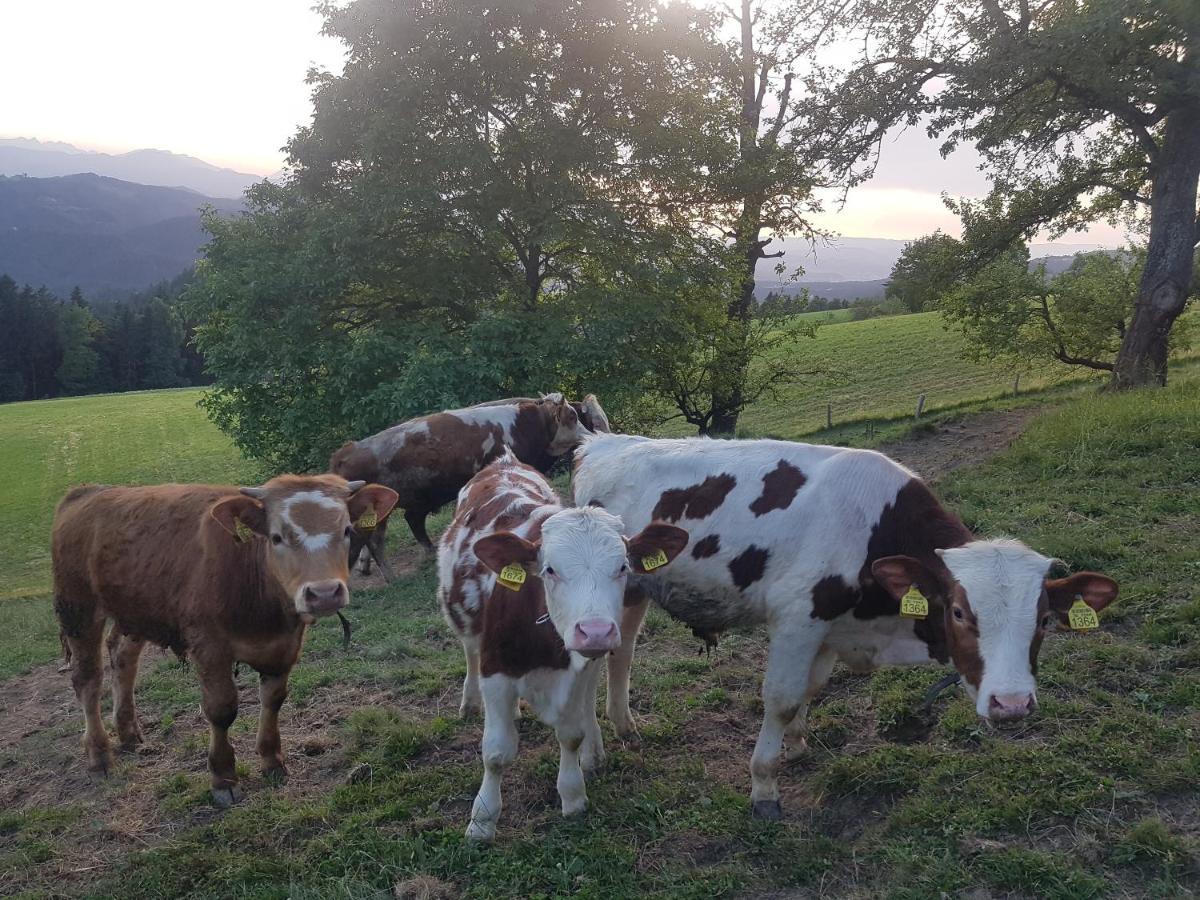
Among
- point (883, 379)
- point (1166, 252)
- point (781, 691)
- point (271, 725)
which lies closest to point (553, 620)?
point (781, 691)

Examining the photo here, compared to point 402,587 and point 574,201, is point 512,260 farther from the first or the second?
point 402,587

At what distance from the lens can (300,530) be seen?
187 inches

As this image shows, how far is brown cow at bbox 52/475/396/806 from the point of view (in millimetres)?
4785

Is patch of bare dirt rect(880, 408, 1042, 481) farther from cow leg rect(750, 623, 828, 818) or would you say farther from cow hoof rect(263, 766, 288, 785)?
cow hoof rect(263, 766, 288, 785)

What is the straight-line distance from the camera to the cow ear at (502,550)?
13.6ft

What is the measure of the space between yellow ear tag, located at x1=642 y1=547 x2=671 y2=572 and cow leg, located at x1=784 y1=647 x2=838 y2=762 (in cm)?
128

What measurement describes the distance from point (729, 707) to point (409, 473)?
6.80 meters

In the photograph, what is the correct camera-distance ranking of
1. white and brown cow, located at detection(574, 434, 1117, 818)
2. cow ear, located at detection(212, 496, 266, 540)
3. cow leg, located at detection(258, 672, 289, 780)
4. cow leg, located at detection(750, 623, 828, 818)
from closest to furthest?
white and brown cow, located at detection(574, 434, 1117, 818), cow leg, located at detection(750, 623, 828, 818), cow ear, located at detection(212, 496, 266, 540), cow leg, located at detection(258, 672, 289, 780)

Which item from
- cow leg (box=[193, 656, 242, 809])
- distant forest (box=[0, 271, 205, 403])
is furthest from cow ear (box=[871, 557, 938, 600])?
distant forest (box=[0, 271, 205, 403])

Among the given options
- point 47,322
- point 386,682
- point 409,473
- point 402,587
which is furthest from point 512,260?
point 47,322

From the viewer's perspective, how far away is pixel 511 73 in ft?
48.0

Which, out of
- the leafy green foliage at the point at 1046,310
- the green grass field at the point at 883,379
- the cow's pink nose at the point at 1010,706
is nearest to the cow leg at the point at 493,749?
the cow's pink nose at the point at 1010,706

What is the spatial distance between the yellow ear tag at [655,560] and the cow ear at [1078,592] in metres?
2.02

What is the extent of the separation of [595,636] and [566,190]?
12.7 metres
